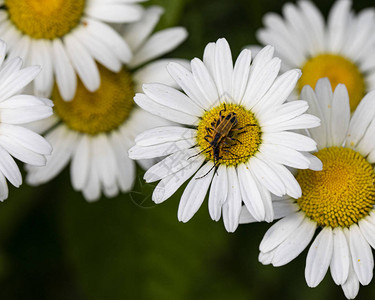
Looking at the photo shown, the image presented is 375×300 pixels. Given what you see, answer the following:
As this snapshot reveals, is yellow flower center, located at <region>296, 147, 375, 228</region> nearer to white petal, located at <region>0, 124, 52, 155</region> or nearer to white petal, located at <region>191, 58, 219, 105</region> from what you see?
white petal, located at <region>191, 58, 219, 105</region>

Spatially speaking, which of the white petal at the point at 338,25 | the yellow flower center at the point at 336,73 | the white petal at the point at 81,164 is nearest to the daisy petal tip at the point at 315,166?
the yellow flower center at the point at 336,73

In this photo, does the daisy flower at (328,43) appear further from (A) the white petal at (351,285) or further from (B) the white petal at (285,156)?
(A) the white petal at (351,285)

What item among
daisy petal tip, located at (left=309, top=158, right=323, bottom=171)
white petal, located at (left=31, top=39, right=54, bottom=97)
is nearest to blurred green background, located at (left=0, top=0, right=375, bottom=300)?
white petal, located at (left=31, top=39, right=54, bottom=97)

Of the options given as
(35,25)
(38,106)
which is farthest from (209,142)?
(35,25)

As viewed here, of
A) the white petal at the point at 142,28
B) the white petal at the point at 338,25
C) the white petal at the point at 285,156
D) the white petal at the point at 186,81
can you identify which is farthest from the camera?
the white petal at the point at 338,25

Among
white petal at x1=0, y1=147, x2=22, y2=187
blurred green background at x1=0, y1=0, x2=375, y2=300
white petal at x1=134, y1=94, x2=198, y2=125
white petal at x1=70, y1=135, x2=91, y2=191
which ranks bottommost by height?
blurred green background at x1=0, y1=0, x2=375, y2=300

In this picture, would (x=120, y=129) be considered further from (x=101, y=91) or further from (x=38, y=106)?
(x=38, y=106)

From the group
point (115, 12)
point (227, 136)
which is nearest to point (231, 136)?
point (227, 136)
